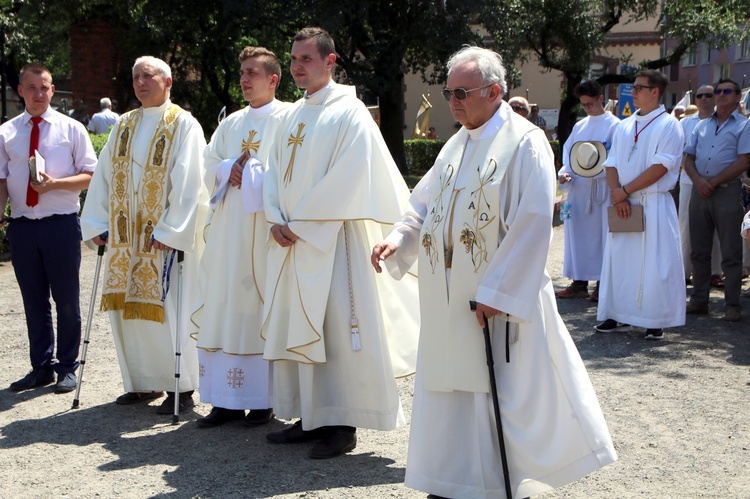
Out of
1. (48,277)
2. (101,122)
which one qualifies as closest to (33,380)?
(48,277)

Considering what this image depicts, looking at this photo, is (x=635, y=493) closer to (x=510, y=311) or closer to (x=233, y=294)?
(x=510, y=311)

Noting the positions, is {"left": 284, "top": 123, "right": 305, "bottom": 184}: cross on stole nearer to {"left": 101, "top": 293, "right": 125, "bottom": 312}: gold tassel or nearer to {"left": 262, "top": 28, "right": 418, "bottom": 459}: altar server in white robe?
{"left": 262, "top": 28, "right": 418, "bottom": 459}: altar server in white robe

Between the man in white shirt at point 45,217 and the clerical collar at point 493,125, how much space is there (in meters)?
3.40

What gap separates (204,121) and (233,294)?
22.2m

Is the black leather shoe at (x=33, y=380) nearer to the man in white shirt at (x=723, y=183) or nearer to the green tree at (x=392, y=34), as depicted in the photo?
the man in white shirt at (x=723, y=183)

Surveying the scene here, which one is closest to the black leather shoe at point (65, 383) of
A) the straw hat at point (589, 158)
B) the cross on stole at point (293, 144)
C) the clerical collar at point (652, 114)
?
the cross on stole at point (293, 144)

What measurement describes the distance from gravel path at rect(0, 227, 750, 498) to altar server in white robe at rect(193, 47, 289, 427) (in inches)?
9.8

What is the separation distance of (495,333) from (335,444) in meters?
1.47

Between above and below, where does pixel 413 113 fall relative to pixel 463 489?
above

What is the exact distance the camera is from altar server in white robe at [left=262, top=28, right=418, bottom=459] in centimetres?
519

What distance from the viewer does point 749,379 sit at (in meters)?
6.93

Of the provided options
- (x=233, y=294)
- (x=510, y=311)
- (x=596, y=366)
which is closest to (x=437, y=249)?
(x=510, y=311)

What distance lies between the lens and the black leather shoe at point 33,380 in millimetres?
6676

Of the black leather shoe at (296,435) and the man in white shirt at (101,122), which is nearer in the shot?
the black leather shoe at (296,435)
